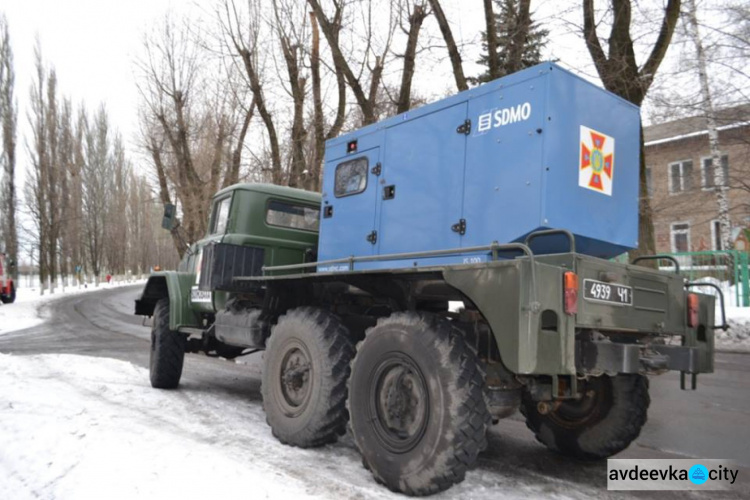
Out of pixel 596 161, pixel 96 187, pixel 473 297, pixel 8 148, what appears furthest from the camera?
pixel 96 187

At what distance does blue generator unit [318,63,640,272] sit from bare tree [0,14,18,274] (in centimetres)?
3846

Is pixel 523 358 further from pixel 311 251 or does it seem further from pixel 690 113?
pixel 690 113

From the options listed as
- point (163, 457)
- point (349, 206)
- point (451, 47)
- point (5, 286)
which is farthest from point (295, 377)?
point (5, 286)

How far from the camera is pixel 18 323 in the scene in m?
17.4

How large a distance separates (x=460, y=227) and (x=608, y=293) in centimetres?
120

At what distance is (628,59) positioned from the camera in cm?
1071

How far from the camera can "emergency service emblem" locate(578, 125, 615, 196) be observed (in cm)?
408

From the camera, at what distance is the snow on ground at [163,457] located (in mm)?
3373

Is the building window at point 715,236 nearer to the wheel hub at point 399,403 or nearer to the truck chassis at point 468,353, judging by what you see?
the truck chassis at point 468,353

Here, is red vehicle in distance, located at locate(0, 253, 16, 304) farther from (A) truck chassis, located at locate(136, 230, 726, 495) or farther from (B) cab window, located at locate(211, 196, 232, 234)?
(A) truck chassis, located at locate(136, 230, 726, 495)

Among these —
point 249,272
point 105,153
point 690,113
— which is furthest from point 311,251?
point 105,153

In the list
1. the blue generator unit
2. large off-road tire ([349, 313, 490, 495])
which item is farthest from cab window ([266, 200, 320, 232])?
large off-road tire ([349, 313, 490, 495])

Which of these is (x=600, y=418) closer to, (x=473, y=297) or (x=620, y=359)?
(x=620, y=359)

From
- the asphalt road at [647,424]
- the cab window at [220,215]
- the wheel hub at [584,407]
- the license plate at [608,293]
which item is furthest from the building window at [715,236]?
the license plate at [608,293]
